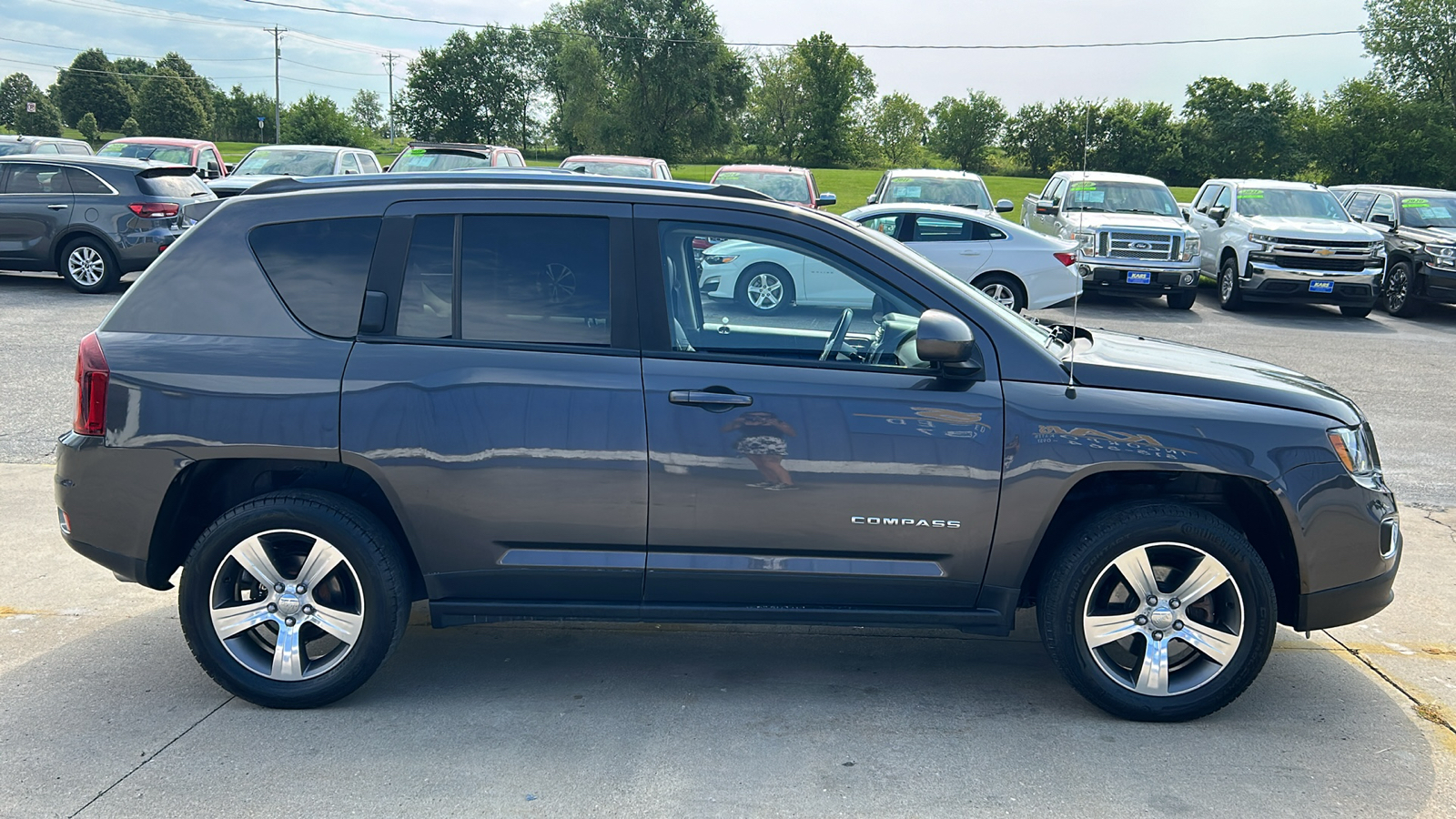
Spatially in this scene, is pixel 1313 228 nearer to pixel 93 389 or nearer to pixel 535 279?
pixel 535 279

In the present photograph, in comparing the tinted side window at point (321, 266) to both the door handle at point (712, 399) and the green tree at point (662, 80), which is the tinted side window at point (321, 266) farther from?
the green tree at point (662, 80)

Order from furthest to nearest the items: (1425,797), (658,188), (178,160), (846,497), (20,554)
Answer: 1. (178,160)
2. (20,554)
3. (658,188)
4. (846,497)
5. (1425,797)

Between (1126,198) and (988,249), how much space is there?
17.1 ft

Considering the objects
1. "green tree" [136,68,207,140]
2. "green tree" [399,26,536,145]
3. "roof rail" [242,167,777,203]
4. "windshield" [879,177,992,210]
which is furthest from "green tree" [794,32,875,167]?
"roof rail" [242,167,777,203]

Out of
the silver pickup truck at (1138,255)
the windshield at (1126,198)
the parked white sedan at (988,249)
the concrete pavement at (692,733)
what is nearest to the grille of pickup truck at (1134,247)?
the silver pickup truck at (1138,255)

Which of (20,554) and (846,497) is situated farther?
(20,554)

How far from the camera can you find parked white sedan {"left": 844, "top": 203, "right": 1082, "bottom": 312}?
1380 cm

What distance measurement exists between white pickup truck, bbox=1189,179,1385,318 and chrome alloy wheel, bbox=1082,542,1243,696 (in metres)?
14.4

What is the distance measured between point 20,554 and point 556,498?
3.36 metres

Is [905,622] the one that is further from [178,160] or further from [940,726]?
[178,160]

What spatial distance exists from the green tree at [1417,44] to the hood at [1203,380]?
2221 inches

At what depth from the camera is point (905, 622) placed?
399 centimetres

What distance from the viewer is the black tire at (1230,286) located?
17325 mm

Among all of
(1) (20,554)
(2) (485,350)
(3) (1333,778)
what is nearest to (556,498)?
(2) (485,350)
